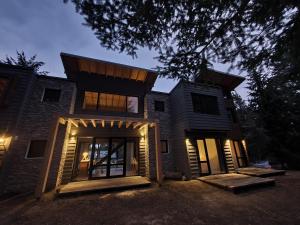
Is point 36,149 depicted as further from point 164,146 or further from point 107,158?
point 164,146

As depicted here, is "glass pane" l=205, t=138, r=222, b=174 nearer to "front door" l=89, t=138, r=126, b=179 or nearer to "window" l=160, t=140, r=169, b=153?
"window" l=160, t=140, r=169, b=153

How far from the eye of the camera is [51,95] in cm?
769

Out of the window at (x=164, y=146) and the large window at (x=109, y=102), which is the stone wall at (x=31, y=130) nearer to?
the large window at (x=109, y=102)

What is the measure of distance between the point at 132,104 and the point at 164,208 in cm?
675

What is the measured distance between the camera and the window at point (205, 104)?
9.11 metres

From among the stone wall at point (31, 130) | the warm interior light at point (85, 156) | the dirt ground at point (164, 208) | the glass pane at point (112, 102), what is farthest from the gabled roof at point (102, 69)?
the dirt ground at point (164, 208)

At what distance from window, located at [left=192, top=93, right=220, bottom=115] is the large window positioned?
443cm

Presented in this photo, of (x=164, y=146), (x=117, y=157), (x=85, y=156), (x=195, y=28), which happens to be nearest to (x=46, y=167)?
(x=117, y=157)

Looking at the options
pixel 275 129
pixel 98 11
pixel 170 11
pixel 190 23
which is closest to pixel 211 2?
pixel 190 23

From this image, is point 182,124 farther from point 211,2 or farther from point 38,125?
point 38,125

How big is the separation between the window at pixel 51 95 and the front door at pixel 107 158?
3537 mm

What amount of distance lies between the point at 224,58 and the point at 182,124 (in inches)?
205

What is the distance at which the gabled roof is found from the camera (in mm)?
7754

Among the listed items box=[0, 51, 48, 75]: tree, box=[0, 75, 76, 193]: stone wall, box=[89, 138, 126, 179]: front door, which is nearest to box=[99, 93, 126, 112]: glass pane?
box=[0, 75, 76, 193]: stone wall
